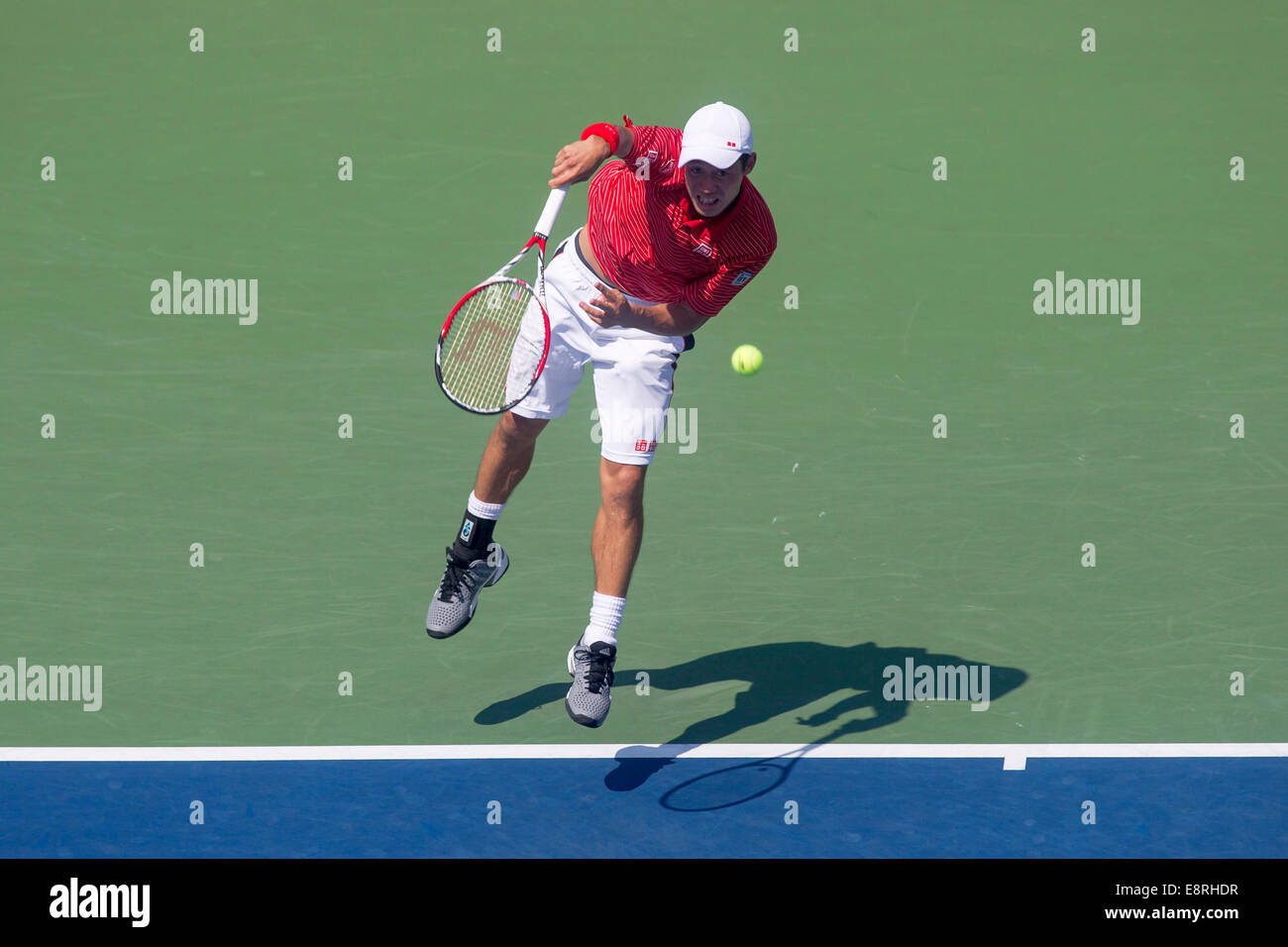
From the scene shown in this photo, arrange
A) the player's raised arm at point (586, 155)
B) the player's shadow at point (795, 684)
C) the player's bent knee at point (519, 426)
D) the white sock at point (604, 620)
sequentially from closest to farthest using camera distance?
the player's raised arm at point (586, 155) < the white sock at point (604, 620) < the player's shadow at point (795, 684) < the player's bent knee at point (519, 426)

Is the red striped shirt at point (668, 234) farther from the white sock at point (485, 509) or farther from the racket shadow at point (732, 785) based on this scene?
the racket shadow at point (732, 785)

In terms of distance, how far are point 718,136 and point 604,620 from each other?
2.36 metres

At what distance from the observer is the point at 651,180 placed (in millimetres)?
8188

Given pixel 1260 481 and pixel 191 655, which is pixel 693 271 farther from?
pixel 1260 481

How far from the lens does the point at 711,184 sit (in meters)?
7.79

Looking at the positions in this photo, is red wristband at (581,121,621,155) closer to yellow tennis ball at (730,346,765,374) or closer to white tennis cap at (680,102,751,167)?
white tennis cap at (680,102,751,167)

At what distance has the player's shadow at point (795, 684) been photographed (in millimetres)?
8664

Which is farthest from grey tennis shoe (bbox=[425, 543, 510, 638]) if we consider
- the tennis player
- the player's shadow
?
the player's shadow

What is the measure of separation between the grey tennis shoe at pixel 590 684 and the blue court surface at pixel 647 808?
0.34 metres

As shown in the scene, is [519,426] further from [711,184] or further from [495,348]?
[711,184]

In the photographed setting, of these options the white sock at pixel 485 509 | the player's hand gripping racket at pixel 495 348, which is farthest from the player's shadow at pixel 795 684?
the player's hand gripping racket at pixel 495 348

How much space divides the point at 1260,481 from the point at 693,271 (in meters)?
4.15

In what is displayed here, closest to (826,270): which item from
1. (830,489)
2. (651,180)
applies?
(830,489)

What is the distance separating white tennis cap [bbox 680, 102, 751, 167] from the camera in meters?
7.55
